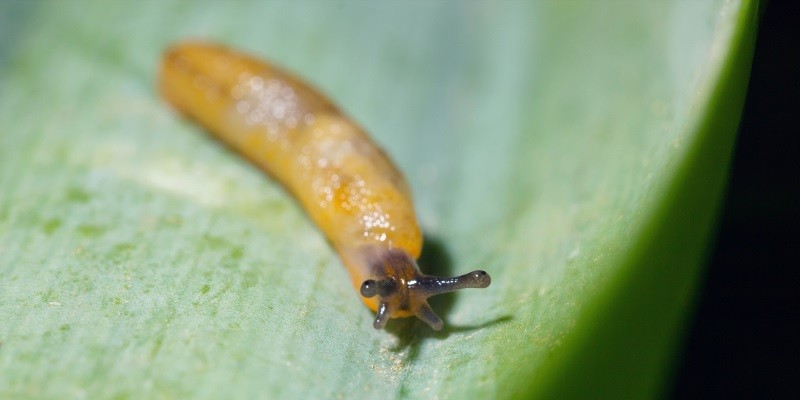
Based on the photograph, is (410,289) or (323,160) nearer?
(410,289)

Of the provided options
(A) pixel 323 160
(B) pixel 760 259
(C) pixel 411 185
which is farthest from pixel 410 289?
(B) pixel 760 259

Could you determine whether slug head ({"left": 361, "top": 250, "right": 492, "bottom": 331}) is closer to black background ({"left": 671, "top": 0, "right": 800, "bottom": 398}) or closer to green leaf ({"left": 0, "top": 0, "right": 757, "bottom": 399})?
green leaf ({"left": 0, "top": 0, "right": 757, "bottom": 399})

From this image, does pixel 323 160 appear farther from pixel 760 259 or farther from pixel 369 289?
Result: pixel 760 259

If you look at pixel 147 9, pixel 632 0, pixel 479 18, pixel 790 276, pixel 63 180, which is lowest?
pixel 63 180

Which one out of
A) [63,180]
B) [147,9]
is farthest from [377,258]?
[147,9]

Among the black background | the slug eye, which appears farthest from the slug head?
the black background

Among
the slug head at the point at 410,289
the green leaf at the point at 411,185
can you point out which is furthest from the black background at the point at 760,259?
the slug head at the point at 410,289

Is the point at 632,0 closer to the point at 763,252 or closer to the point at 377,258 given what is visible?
the point at 763,252
